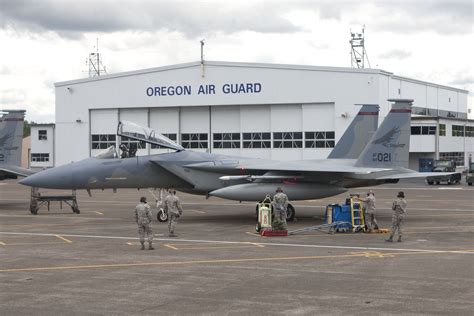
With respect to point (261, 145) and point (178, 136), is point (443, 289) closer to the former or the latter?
point (261, 145)

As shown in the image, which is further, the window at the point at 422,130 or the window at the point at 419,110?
the window at the point at 419,110

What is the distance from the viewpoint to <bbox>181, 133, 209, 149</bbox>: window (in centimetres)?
5807

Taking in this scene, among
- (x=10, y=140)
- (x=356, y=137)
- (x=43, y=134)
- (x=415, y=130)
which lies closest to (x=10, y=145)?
(x=10, y=140)

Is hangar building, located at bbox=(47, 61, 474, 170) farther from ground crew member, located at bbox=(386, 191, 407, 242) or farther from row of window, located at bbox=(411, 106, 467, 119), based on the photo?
ground crew member, located at bbox=(386, 191, 407, 242)

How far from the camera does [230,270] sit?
13125 millimetres

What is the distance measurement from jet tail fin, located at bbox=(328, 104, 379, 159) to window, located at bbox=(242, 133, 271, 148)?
2916 cm

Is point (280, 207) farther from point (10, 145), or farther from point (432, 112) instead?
point (432, 112)

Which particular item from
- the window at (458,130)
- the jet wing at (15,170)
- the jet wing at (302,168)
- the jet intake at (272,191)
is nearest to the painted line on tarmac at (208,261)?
the jet wing at (302,168)

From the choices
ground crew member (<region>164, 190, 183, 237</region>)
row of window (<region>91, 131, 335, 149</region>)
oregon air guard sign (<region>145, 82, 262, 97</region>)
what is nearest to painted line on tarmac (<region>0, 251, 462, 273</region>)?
ground crew member (<region>164, 190, 183, 237</region>)

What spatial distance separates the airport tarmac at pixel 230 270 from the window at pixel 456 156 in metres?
40.9

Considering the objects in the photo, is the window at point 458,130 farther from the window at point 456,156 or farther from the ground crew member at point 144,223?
the ground crew member at point 144,223

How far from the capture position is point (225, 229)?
2097 cm

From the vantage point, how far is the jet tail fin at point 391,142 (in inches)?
971

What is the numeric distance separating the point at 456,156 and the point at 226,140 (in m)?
25.4
